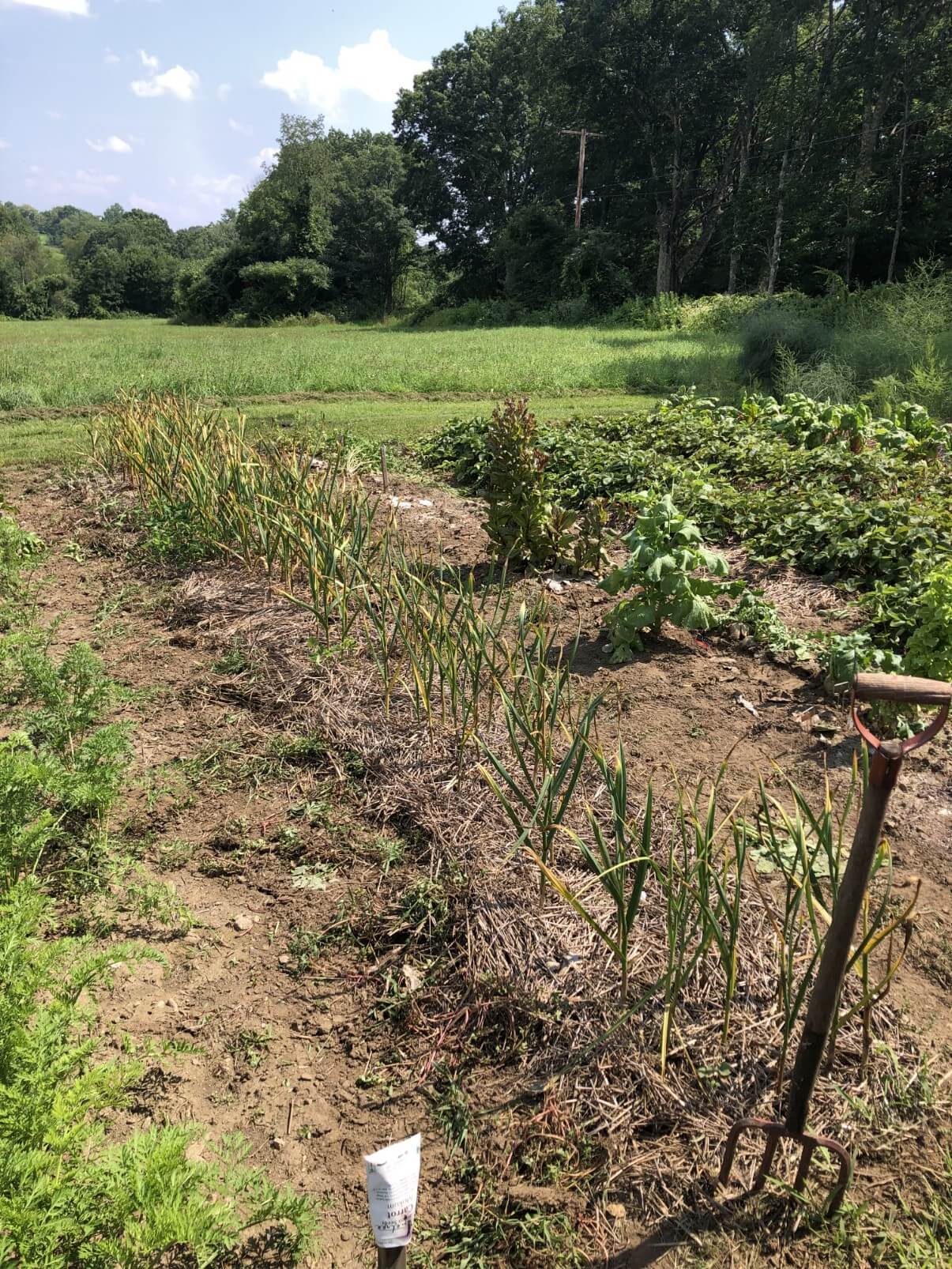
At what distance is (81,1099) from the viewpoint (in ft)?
5.05

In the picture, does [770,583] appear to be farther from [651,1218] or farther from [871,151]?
[871,151]

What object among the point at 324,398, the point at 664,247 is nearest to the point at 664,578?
the point at 324,398

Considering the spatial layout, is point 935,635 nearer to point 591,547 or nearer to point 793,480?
point 591,547

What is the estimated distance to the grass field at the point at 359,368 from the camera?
38.5 feet

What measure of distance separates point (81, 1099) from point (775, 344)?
44.3ft

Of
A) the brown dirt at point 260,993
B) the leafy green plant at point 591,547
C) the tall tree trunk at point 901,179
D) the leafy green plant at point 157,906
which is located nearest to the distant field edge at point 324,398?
the leafy green plant at point 591,547

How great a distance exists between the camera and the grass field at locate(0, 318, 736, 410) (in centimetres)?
1175

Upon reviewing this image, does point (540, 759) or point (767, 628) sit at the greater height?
point (767, 628)

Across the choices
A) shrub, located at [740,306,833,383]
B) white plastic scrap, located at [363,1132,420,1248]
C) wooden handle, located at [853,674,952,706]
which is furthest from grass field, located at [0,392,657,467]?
white plastic scrap, located at [363,1132,420,1248]

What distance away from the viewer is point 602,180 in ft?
125

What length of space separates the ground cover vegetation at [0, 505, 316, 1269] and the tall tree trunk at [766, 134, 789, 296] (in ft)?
98.6

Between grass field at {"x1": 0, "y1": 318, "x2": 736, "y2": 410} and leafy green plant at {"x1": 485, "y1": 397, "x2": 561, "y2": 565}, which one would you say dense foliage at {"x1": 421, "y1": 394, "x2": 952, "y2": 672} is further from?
grass field at {"x1": 0, "y1": 318, "x2": 736, "y2": 410}

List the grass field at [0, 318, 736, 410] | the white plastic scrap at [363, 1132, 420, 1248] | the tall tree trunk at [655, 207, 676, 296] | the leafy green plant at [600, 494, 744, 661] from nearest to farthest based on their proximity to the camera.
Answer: the white plastic scrap at [363, 1132, 420, 1248] → the leafy green plant at [600, 494, 744, 661] → the grass field at [0, 318, 736, 410] → the tall tree trunk at [655, 207, 676, 296]

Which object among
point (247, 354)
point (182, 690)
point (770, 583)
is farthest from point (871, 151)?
point (182, 690)
